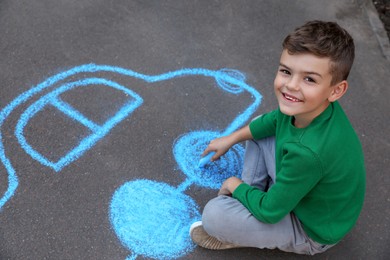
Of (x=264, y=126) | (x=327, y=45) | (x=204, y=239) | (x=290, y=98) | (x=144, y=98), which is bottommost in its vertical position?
(x=204, y=239)

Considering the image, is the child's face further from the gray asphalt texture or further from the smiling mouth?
the gray asphalt texture

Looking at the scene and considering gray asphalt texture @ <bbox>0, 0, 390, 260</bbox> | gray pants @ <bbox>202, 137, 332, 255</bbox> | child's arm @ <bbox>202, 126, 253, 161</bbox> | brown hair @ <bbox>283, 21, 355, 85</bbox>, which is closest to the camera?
brown hair @ <bbox>283, 21, 355, 85</bbox>

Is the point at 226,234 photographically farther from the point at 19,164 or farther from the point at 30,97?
the point at 30,97

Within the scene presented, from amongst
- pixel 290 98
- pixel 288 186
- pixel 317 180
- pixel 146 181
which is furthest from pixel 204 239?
pixel 290 98

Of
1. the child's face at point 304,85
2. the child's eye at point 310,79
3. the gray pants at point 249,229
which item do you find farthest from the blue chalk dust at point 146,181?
the child's eye at point 310,79

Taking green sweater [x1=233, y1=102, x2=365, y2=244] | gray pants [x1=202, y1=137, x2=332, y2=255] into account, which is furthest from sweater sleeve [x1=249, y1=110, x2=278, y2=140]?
gray pants [x1=202, y1=137, x2=332, y2=255]

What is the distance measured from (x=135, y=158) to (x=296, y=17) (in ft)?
7.57

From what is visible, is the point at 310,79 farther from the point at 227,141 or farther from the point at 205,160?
the point at 205,160

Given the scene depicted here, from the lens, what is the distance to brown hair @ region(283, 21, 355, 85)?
1695mm

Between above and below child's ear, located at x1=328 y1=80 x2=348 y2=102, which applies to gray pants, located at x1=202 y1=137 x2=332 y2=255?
below

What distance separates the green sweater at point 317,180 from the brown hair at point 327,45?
0.62 feet

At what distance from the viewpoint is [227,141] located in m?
2.39

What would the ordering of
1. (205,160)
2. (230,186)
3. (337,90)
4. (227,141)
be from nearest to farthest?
1. (337,90)
2. (230,186)
3. (227,141)
4. (205,160)

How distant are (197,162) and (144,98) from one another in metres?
0.64
